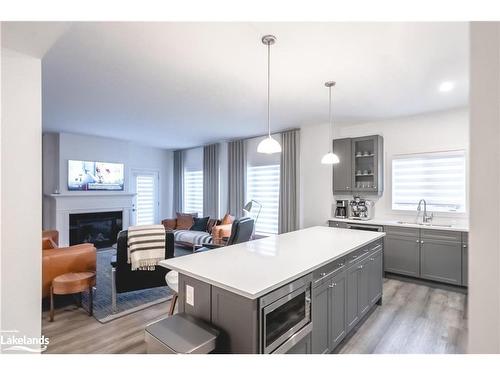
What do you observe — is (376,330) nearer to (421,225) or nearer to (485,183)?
(421,225)

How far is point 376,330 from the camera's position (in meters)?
2.55

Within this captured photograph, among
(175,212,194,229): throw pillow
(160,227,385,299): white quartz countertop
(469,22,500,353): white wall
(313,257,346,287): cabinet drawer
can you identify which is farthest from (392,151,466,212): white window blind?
(175,212,194,229): throw pillow

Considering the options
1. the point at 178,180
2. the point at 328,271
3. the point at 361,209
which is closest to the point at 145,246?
Answer: the point at 328,271

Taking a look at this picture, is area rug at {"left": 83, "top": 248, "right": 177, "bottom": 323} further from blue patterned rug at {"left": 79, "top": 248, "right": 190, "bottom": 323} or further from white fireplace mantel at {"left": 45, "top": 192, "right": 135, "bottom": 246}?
white fireplace mantel at {"left": 45, "top": 192, "right": 135, "bottom": 246}

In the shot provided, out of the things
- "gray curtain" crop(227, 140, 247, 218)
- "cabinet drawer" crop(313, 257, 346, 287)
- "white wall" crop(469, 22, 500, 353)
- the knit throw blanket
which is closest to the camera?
"white wall" crop(469, 22, 500, 353)

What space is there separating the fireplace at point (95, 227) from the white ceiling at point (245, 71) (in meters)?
2.43

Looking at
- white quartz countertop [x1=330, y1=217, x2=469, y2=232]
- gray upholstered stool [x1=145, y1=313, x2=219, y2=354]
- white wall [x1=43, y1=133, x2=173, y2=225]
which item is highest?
white wall [x1=43, y1=133, x2=173, y2=225]

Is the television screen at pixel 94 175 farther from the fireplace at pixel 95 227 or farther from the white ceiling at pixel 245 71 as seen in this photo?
the white ceiling at pixel 245 71

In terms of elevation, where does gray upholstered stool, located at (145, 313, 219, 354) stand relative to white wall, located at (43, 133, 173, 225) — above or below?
below

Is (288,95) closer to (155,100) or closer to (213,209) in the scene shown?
(155,100)

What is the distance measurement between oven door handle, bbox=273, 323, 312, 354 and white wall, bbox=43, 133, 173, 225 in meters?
6.07

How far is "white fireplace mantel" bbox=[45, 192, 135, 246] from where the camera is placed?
559 cm

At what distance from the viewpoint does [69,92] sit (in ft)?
10.8
